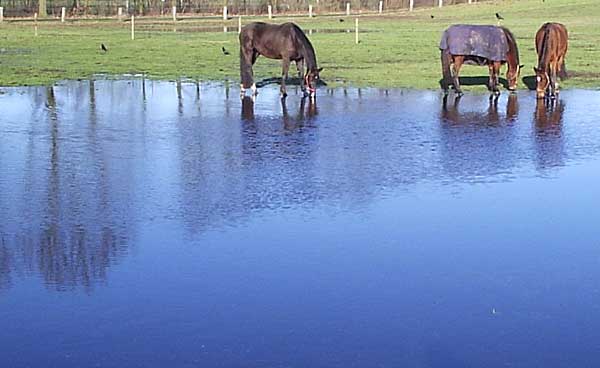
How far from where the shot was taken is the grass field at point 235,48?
72.1 ft

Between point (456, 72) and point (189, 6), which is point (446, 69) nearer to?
point (456, 72)

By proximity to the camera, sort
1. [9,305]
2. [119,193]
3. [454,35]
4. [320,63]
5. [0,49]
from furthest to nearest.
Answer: [0,49] → [320,63] → [454,35] → [119,193] → [9,305]

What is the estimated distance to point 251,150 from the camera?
12.1 metres

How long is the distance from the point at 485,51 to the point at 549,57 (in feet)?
3.98

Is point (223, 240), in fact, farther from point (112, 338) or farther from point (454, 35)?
point (454, 35)

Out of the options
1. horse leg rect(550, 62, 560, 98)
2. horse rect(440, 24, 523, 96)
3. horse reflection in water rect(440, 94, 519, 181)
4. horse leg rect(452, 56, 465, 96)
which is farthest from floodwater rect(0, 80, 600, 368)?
horse rect(440, 24, 523, 96)

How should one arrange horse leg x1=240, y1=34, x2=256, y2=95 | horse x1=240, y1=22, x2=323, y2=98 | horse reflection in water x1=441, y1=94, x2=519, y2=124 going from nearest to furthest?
1. horse reflection in water x1=441, y1=94, x2=519, y2=124
2. horse x1=240, y1=22, x2=323, y2=98
3. horse leg x1=240, y1=34, x2=256, y2=95

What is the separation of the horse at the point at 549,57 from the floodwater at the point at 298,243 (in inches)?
123

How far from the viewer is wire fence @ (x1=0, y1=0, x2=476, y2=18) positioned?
5231 centimetres

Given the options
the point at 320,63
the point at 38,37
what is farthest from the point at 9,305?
the point at 38,37

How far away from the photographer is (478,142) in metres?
12.8

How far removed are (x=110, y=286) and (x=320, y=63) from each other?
18651 millimetres

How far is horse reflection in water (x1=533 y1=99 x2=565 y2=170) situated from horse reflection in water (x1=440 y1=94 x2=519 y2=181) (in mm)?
306

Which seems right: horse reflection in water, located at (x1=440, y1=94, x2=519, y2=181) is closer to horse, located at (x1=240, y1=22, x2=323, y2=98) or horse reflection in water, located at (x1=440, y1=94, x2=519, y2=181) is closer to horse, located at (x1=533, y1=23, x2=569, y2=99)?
horse, located at (x1=533, y1=23, x2=569, y2=99)
